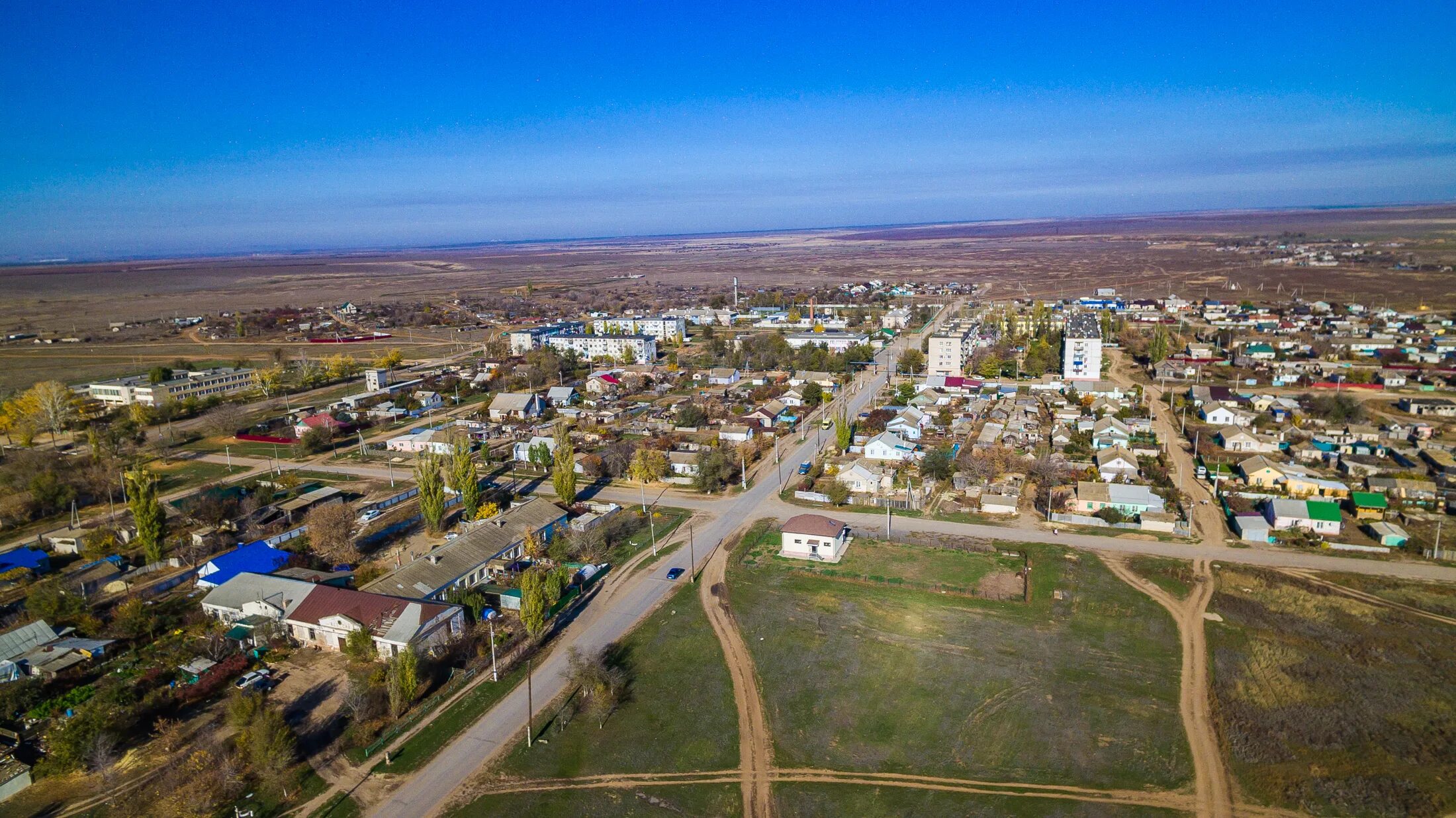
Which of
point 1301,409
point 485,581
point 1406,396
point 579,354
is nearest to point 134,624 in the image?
point 485,581

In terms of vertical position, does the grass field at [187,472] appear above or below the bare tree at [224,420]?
below

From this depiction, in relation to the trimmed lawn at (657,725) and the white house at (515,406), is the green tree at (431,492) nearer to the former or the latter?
the trimmed lawn at (657,725)

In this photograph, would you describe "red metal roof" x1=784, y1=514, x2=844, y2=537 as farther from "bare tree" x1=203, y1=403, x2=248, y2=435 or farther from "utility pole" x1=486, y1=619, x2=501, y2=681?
"bare tree" x1=203, y1=403, x2=248, y2=435

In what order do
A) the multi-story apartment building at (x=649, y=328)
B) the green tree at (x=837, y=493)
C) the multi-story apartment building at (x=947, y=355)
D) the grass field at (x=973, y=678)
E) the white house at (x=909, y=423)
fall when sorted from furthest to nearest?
1. the multi-story apartment building at (x=649, y=328)
2. the multi-story apartment building at (x=947, y=355)
3. the white house at (x=909, y=423)
4. the green tree at (x=837, y=493)
5. the grass field at (x=973, y=678)

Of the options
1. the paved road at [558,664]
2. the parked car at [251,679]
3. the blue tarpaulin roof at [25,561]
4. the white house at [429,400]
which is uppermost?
the white house at [429,400]

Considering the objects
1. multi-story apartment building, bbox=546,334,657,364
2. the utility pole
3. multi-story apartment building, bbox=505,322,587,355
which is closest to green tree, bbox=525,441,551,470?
the utility pole

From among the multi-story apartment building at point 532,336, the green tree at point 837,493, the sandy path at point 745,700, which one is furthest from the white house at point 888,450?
the multi-story apartment building at point 532,336

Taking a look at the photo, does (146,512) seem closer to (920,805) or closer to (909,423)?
(920,805)
